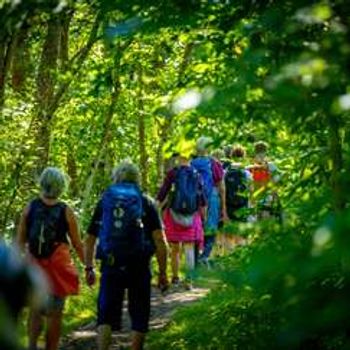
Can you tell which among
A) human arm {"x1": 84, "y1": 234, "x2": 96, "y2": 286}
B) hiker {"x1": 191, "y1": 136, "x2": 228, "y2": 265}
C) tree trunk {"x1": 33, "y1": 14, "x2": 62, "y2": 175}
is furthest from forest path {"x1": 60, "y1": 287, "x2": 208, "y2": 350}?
tree trunk {"x1": 33, "y1": 14, "x2": 62, "y2": 175}

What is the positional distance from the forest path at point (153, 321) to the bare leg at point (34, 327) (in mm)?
1320

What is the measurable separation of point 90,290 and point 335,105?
10614 millimetres

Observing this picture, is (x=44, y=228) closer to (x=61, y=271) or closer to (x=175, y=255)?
(x=61, y=271)

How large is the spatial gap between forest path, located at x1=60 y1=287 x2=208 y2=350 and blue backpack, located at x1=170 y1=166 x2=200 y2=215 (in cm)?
115

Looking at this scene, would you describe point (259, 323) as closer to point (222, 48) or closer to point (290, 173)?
point (290, 173)

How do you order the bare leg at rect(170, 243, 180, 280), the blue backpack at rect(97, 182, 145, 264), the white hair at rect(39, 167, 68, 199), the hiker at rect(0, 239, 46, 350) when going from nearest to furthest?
the hiker at rect(0, 239, 46, 350), the blue backpack at rect(97, 182, 145, 264), the white hair at rect(39, 167, 68, 199), the bare leg at rect(170, 243, 180, 280)

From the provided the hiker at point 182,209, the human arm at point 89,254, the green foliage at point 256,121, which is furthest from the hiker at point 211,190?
the human arm at point 89,254

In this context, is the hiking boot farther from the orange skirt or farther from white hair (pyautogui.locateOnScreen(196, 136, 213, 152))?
white hair (pyautogui.locateOnScreen(196, 136, 213, 152))

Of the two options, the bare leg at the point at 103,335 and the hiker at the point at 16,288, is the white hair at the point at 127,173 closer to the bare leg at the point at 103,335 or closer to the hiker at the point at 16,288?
the bare leg at the point at 103,335

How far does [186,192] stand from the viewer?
502 inches

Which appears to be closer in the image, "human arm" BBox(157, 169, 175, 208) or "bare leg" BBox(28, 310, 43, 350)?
"bare leg" BBox(28, 310, 43, 350)

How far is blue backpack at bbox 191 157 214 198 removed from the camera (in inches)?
544

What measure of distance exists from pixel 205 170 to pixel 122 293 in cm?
589

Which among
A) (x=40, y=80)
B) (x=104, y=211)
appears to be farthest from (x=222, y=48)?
(x=40, y=80)
